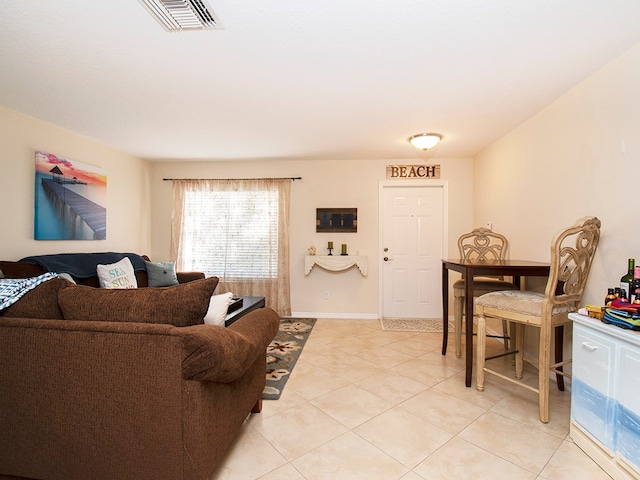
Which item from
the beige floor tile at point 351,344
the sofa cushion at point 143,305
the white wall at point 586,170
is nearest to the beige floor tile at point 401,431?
the beige floor tile at point 351,344

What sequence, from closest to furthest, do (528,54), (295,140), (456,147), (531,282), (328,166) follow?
(528,54)
(531,282)
(295,140)
(456,147)
(328,166)

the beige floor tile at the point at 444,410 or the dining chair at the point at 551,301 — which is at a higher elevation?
the dining chair at the point at 551,301

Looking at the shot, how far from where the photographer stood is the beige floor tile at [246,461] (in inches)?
53.6

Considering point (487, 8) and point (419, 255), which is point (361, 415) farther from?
point (419, 255)

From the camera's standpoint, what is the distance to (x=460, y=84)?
6.97 feet

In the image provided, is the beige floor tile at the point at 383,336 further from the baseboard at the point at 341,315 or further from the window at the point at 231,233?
the window at the point at 231,233

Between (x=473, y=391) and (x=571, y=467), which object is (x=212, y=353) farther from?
(x=473, y=391)

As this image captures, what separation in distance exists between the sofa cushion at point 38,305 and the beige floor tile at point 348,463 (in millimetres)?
1281

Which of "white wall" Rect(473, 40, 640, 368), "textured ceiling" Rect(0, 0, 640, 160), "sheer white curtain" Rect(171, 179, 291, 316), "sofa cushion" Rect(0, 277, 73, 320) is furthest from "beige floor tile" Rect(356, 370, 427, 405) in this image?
"textured ceiling" Rect(0, 0, 640, 160)

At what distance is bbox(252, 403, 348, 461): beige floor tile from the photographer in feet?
5.09

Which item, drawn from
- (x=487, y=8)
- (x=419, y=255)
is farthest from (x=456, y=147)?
(x=487, y=8)

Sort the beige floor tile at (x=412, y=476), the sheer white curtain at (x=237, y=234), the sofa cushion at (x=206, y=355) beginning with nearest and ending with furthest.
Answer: the sofa cushion at (x=206, y=355)
the beige floor tile at (x=412, y=476)
the sheer white curtain at (x=237, y=234)

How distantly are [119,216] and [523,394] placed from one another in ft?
14.9

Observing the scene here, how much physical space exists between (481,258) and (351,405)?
6.73 ft
